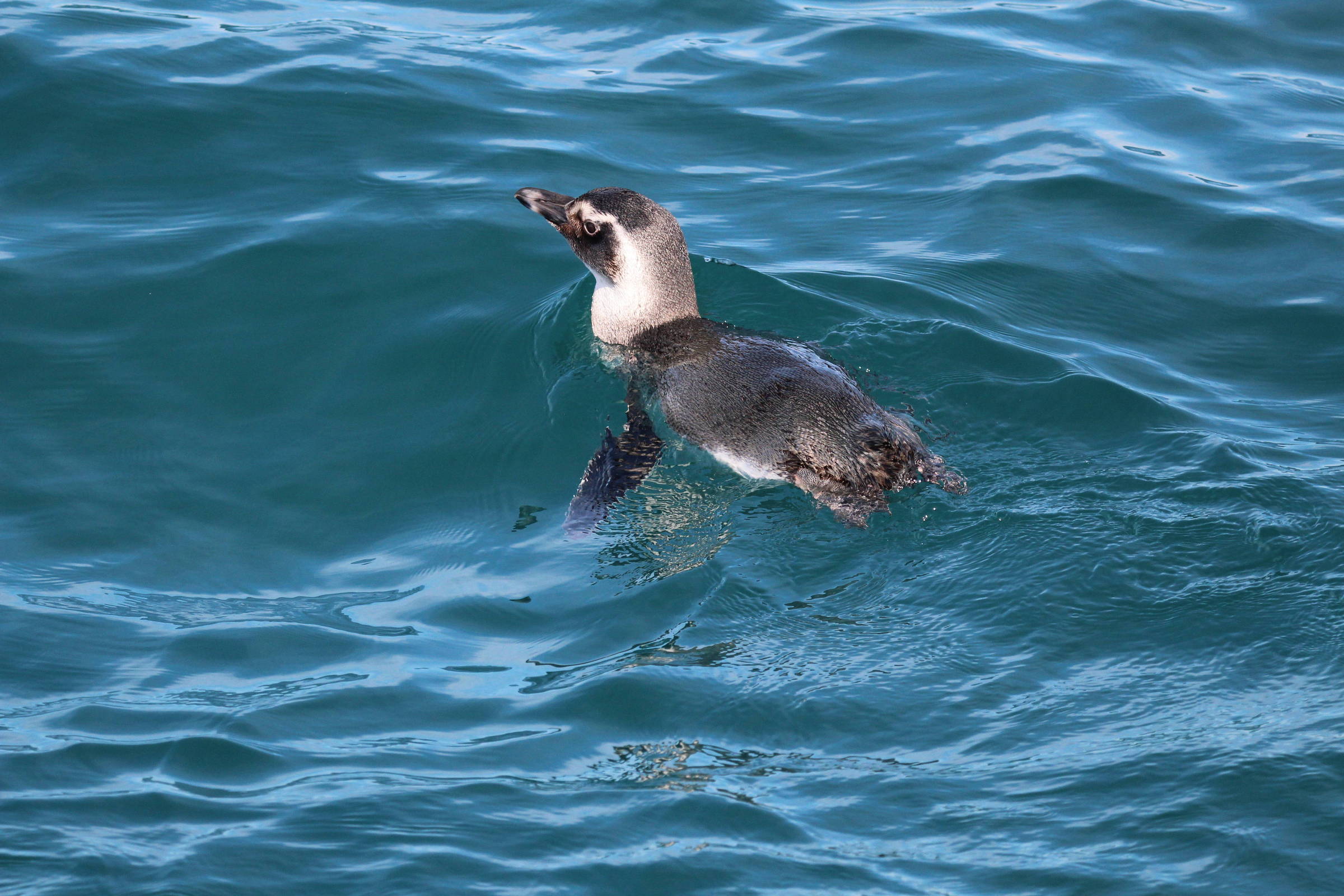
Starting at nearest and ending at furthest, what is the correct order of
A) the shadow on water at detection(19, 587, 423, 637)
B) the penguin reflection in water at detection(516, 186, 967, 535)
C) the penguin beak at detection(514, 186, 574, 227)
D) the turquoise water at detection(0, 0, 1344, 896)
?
the turquoise water at detection(0, 0, 1344, 896) < the shadow on water at detection(19, 587, 423, 637) < the penguin reflection in water at detection(516, 186, 967, 535) < the penguin beak at detection(514, 186, 574, 227)

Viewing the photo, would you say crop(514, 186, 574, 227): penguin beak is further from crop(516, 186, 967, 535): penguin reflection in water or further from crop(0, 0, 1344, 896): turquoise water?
crop(0, 0, 1344, 896): turquoise water

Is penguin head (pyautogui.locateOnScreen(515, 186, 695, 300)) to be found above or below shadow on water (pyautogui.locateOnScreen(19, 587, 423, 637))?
above

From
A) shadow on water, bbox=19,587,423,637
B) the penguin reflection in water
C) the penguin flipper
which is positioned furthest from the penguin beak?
shadow on water, bbox=19,587,423,637

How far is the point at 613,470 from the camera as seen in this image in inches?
272

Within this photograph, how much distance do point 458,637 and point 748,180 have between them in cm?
574

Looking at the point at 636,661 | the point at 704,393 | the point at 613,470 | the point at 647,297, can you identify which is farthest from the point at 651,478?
the point at 636,661

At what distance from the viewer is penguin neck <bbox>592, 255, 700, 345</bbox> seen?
7.83 meters

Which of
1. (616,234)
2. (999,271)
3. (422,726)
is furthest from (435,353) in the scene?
(999,271)

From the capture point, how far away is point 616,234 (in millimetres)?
7848

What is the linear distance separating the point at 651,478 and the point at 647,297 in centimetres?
143

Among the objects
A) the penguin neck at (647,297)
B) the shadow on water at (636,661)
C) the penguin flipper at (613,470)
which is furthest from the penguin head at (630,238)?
the shadow on water at (636,661)

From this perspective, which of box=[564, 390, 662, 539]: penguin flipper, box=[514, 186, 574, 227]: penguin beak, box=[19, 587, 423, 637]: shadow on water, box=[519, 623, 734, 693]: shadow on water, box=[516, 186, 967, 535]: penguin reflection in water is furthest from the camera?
box=[514, 186, 574, 227]: penguin beak

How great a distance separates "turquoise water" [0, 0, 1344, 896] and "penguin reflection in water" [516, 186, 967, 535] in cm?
16

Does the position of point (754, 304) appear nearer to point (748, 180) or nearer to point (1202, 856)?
point (748, 180)
